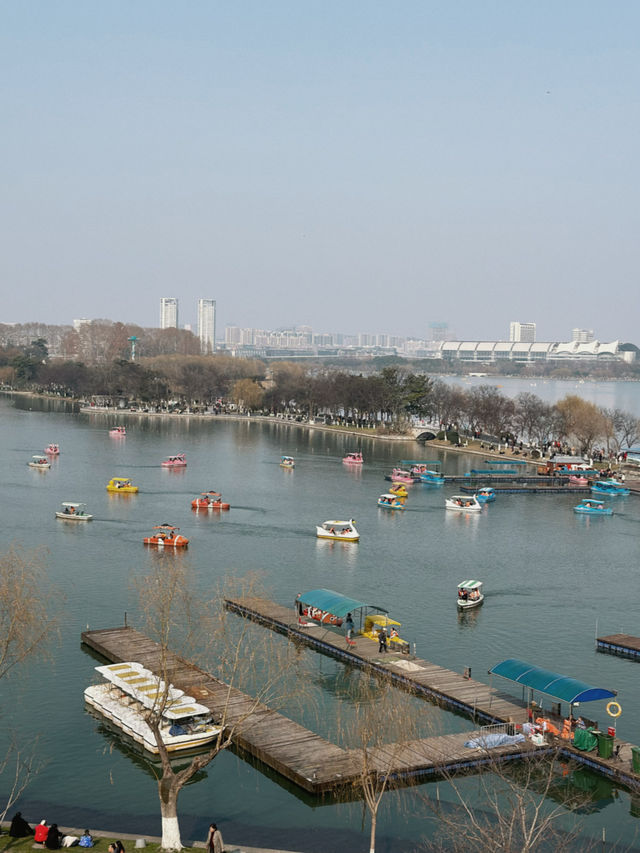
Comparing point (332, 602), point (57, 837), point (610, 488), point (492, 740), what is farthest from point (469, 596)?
point (610, 488)

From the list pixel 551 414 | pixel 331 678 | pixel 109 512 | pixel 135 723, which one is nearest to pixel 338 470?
pixel 109 512

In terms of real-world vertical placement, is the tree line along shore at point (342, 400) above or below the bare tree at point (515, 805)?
above

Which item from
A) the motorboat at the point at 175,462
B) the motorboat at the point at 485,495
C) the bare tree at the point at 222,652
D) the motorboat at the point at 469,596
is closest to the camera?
the bare tree at the point at 222,652

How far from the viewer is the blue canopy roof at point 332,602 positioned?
22.9 metres

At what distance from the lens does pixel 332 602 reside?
23516 millimetres

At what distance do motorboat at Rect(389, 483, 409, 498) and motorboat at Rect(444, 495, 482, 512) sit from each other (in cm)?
237

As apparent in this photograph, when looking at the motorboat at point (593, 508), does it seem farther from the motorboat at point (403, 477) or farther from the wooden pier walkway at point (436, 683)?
the wooden pier walkway at point (436, 683)

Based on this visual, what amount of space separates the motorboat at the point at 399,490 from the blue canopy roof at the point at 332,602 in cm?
2055

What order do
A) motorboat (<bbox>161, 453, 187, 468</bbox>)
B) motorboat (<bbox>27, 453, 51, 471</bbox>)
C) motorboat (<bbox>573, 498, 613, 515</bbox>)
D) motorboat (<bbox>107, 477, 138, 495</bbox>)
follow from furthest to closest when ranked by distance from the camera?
motorboat (<bbox>161, 453, 187, 468</bbox>) < motorboat (<bbox>27, 453, 51, 471</bbox>) < motorboat (<bbox>107, 477, 138, 495</bbox>) < motorboat (<bbox>573, 498, 613, 515</bbox>)

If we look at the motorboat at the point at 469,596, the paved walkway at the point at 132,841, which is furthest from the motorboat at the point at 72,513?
the paved walkway at the point at 132,841

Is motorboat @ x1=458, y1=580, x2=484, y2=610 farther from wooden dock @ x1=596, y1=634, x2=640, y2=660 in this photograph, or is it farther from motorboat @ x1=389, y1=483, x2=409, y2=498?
motorboat @ x1=389, y1=483, x2=409, y2=498

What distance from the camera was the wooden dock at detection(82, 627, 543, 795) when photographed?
15602 mm

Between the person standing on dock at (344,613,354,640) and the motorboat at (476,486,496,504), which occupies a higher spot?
the motorboat at (476,486,496,504)

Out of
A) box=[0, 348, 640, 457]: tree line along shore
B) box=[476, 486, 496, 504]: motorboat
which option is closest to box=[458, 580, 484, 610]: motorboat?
box=[476, 486, 496, 504]: motorboat
